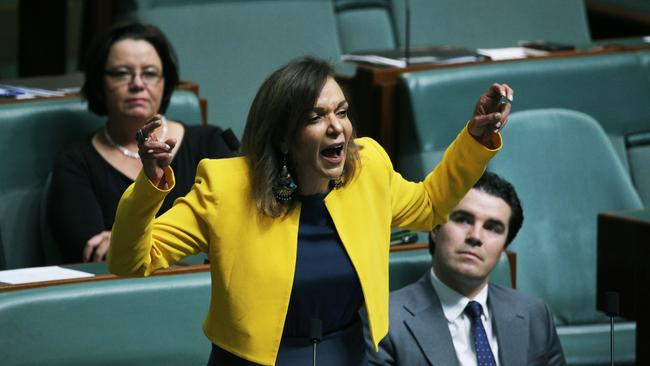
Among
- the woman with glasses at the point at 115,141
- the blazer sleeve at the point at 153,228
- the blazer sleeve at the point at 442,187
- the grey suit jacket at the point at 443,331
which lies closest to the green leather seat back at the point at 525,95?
the woman with glasses at the point at 115,141

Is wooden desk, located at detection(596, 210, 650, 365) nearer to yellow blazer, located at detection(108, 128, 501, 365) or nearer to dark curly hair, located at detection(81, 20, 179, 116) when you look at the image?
yellow blazer, located at detection(108, 128, 501, 365)

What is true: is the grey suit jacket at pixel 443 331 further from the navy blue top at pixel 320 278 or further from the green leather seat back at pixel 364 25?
the green leather seat back at pixel 364 25

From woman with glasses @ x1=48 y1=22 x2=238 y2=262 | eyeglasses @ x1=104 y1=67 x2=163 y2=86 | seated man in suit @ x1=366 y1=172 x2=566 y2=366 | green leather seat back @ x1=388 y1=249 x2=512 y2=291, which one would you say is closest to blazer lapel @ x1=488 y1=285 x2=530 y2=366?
seated man in suit @ x1=366 y1=172 x2=566 y2=366

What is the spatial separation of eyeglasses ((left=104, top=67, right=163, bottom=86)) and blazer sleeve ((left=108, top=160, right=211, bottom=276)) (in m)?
0.71

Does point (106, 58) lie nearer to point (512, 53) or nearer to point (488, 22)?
point (512, 53)

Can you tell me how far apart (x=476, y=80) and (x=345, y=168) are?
0.86 metres

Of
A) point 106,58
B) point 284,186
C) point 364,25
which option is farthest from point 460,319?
point 364,25

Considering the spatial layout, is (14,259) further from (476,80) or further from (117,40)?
(476,80)

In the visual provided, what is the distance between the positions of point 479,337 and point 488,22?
1.23 m

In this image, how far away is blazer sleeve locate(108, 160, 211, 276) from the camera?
0.95 m

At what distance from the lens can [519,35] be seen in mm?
2514

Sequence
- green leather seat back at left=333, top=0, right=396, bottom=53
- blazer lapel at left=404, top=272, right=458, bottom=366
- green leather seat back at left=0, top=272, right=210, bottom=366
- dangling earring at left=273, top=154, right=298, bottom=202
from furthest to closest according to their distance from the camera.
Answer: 1. green leather seat back at left=333, top=0, right=396, bottom=53
2. blazer lapel at left=404, top=272, right=458, bottom=366
3. green leather seat back at left=0, top=272, right=210, bottom=366
4. dangling earring at left=273, top=154, right=298, bottom=202

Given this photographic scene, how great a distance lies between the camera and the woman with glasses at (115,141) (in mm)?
1659

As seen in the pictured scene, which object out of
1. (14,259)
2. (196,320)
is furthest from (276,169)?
(14,259)
